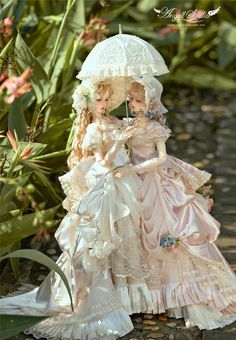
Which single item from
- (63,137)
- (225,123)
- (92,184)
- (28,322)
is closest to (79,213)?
(92,184)

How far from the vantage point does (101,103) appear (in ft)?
12.7

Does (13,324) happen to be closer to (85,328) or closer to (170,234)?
(85,328)

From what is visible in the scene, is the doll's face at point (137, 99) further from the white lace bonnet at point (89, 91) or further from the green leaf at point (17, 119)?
the green leaf at point (17, 119)

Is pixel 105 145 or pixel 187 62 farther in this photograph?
pixel 187 62

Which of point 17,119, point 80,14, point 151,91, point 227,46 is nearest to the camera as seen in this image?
point 151,91

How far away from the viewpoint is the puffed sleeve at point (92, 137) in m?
3.82

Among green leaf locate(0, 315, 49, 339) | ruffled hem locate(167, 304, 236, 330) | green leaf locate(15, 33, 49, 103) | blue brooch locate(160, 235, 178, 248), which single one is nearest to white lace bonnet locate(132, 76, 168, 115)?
blue brooch locate(160, 235, 178, 248)

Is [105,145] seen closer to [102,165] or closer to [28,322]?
[102,165]

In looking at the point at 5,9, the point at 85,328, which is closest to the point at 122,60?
the point at 85,328

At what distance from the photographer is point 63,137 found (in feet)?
16.4

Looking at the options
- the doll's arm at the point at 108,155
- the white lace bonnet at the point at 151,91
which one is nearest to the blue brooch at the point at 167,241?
the doll's arm at the point at 108,155

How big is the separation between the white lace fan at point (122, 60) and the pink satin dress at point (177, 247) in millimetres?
244

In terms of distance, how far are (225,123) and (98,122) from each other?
4.09 m

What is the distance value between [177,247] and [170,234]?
7 cm
